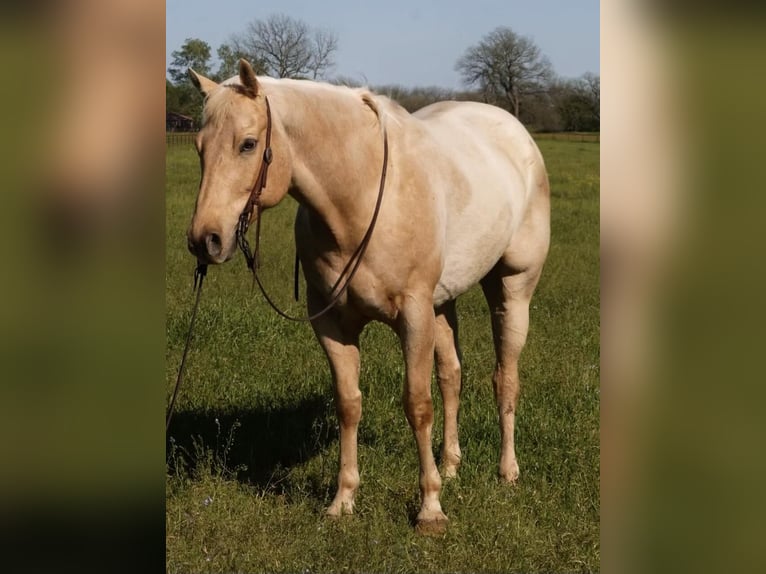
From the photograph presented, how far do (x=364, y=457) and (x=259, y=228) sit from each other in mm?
1666

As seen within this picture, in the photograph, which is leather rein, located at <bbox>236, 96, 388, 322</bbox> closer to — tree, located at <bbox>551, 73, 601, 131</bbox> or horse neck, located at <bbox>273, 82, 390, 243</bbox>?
horse neck, located at <bbox>273, 82, 390, 243</bbox>

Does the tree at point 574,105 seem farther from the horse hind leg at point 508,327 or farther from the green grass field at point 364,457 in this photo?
the horse hind leg at point 508,327

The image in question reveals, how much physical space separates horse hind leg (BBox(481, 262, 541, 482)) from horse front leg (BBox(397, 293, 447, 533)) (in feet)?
3.14

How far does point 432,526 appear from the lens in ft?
13.8

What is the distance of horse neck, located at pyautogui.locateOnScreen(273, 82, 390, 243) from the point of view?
3.71 metres

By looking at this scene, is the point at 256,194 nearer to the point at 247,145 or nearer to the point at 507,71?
the point at 247,145
